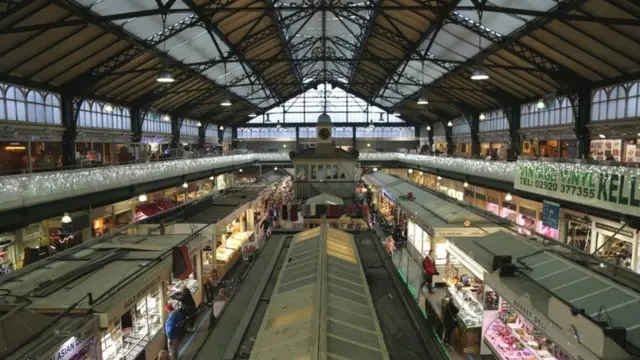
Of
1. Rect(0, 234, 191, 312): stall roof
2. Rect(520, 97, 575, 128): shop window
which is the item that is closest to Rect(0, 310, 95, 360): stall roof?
Rect(0, 234, 191, 312): stall roof

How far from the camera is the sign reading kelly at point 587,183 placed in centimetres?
963

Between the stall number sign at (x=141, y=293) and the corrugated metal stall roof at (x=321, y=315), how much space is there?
9.68 ft

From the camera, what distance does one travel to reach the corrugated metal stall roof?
3.44 meters

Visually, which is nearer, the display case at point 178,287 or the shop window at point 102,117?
the display case at point 178,287

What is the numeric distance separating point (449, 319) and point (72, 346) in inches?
276

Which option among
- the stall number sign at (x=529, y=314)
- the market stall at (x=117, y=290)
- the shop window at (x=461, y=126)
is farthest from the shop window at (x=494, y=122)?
the market stall at (x=117, y=290)

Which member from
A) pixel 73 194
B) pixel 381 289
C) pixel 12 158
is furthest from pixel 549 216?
pixel 12 158

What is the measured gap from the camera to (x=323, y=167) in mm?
21734

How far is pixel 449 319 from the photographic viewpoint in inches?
373

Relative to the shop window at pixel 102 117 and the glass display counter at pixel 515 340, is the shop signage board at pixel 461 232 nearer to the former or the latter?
the glass display counter at pixel 515 340

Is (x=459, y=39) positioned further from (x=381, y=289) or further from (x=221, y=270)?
(x=381, y=289)

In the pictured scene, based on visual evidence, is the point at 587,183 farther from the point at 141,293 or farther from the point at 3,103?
the point at 3,103

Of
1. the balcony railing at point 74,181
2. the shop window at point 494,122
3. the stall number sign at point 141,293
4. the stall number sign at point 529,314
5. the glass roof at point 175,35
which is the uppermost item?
the glass roof at point 175,35

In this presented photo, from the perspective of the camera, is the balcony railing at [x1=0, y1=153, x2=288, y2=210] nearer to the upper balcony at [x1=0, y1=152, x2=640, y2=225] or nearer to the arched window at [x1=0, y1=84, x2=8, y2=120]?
the upper balcony at [x1=0, y1=152, x2=640, y2=225]
